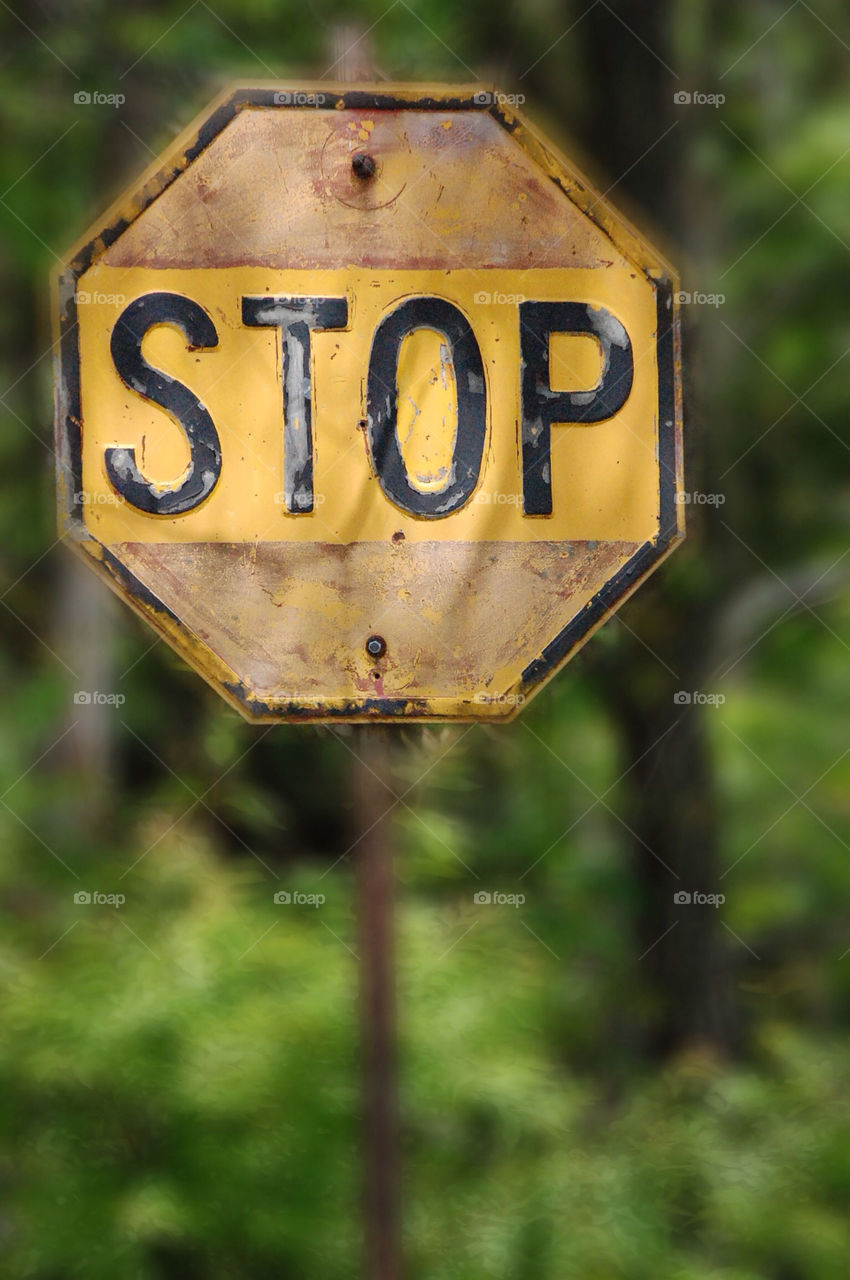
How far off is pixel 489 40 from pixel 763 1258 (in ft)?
9.76

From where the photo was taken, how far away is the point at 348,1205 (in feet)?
7.41

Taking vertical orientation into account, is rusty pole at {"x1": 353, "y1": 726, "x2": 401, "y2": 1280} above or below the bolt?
below

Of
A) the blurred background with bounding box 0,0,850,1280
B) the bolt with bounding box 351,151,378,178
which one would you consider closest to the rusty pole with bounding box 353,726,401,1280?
the blurred background with bounding box 0,0,850,1280

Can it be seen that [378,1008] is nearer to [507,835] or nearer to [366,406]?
[366,406]

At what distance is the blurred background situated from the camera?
2326 mm

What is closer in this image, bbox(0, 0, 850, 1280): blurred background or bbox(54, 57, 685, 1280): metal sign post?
bbox(54, 57, 685, 1280): metal sign post

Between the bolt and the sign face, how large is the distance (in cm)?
1

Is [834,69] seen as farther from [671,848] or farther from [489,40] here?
[671,848]

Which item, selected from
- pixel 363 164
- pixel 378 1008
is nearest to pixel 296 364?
pixel 363 164

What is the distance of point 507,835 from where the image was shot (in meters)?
4.02

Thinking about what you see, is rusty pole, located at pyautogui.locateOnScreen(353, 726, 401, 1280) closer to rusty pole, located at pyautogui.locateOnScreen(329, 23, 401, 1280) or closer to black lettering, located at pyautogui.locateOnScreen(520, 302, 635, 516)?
rusty pole, located at pyautogui.locateOnScreen(329, 23, 401, 1280)

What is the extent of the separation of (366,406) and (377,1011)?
666 mm

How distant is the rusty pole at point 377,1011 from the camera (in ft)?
4.44

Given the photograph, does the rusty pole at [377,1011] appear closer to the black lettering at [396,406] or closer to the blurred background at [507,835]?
the blurred background at [507,835]
